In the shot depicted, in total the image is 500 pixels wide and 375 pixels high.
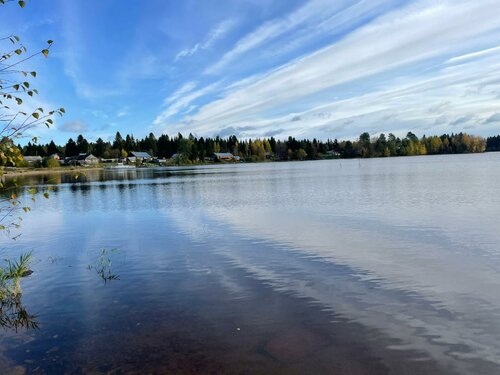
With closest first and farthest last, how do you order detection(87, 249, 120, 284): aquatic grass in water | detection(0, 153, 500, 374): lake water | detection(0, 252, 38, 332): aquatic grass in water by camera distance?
detection(0, 153, 500, 374): lake water → detection(0, 252, 38, 332): aquatic grass in water → detection(87, 249, 120, 284): aquatic grass in water

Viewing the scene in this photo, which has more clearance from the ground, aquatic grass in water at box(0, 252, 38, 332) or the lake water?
aquatic grass in water at box(0, 252, 38, 332)

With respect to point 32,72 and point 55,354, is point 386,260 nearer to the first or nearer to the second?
point 55,354

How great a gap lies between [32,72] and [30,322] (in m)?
7.58

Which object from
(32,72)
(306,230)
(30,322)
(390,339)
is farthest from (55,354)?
(306,230)

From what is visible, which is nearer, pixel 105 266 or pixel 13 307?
pixel 13 307

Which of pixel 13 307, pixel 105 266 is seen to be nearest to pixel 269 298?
pixel 13 307

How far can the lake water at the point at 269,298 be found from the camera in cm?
869

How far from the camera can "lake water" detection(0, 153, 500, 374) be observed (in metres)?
8.69

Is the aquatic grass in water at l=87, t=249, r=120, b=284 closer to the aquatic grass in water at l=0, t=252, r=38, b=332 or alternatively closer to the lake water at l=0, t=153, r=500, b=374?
the lake water at l=0, t=153, r=500, b=374

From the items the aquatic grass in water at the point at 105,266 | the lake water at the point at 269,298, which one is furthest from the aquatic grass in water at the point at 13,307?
the aquatic grass in water at the point at 105,266

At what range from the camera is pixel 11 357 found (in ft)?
29.7

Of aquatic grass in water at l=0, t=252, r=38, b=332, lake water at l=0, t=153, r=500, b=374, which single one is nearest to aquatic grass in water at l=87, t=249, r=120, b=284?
lake water at l=0, t=153, r=500, b=374

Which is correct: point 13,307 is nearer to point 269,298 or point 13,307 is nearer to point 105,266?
point 105,266

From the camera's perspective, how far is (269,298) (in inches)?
482
